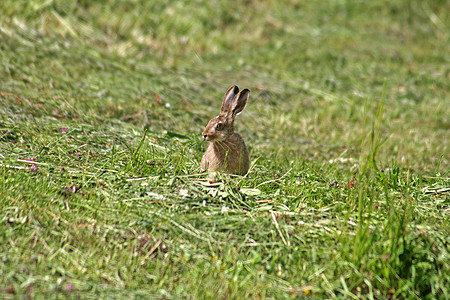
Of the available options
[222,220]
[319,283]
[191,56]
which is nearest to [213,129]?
[222,220]

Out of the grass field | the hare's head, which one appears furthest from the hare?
the grass field

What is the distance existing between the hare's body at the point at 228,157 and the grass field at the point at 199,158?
0.65ft

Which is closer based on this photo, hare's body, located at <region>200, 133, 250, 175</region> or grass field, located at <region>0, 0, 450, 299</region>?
grass field, located at <region>0, 0, 450, 299</region>

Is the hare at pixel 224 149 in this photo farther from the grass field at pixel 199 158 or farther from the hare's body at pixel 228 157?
the grass field at pixel 199 158

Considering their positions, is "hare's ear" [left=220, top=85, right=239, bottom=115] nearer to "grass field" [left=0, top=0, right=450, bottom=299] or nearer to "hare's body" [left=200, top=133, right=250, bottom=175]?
"hare's body" [left=200, top=133, right=250, bottom=175]

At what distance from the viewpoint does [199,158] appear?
530 centimetres

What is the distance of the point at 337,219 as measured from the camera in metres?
3.93

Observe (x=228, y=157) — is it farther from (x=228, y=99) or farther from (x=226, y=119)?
(x=228, y=99)

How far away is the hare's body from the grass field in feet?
0.65

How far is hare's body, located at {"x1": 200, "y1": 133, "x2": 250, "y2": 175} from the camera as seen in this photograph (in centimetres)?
470

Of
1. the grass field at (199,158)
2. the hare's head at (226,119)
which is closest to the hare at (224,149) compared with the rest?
the hare's head at (226,119)

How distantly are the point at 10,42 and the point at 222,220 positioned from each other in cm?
585

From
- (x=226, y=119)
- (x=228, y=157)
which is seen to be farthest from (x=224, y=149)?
(x=226, y=119)

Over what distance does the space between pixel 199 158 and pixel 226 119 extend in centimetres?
66
